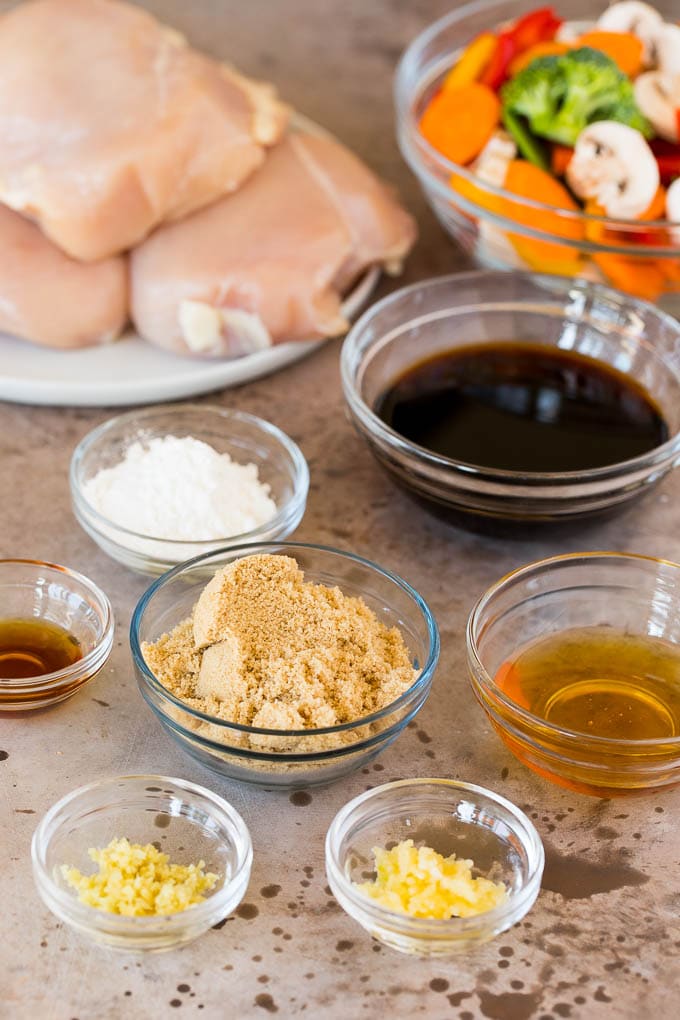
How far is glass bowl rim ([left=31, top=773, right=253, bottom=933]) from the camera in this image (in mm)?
1044

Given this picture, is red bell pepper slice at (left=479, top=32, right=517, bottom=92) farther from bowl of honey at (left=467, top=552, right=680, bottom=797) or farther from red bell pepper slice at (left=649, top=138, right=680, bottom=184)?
bowl of honey at (left=467, top=552, right=680, bottom=797)

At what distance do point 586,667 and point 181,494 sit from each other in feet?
1.78

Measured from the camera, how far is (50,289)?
1769mm

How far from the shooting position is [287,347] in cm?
188

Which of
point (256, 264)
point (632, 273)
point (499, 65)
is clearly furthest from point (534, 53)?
point (256, 264)

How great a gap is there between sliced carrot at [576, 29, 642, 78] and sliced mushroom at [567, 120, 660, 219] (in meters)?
0.21

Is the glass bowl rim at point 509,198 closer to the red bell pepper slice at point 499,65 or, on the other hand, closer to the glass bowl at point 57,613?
the red bell pepper slice at point 499,65

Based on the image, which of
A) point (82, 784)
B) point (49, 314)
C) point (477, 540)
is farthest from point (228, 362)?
point (82, 784)

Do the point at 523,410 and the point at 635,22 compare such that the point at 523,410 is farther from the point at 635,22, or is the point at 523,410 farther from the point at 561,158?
the point at 635,22

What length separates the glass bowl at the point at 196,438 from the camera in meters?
1.46

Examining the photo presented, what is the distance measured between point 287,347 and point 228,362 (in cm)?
10

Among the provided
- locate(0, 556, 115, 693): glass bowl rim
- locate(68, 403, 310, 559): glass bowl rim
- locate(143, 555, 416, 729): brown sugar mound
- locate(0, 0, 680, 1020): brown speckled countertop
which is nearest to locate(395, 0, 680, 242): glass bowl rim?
locate(0, 0, 680, 1020): brown speckled countertop

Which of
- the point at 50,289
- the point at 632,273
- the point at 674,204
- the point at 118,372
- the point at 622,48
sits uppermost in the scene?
the point at 622,48

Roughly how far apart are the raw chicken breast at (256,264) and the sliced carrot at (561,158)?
0.30 meters
